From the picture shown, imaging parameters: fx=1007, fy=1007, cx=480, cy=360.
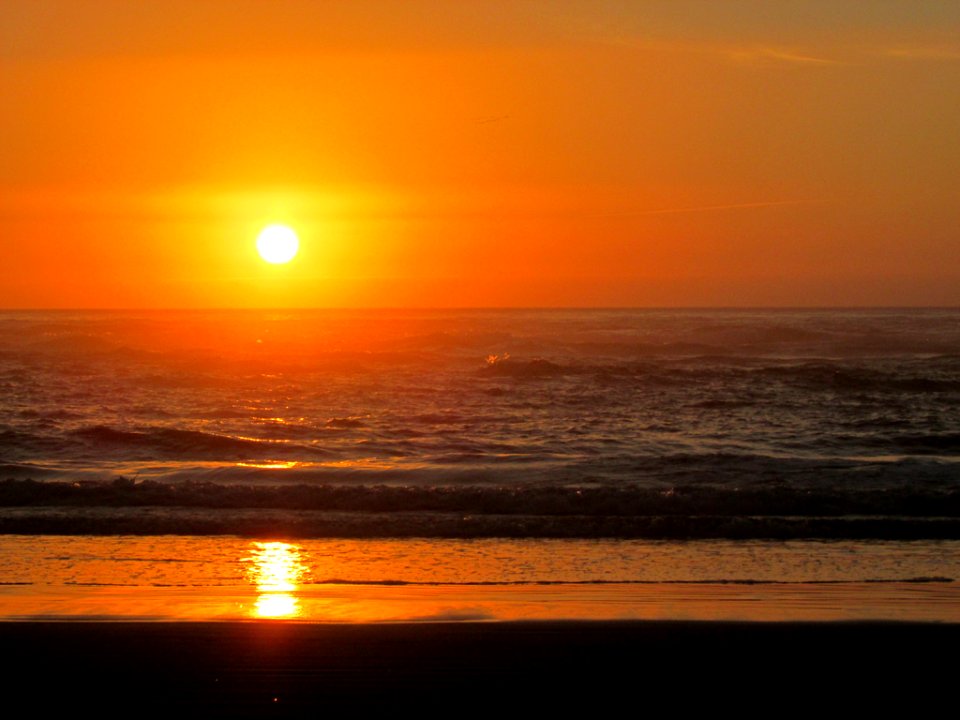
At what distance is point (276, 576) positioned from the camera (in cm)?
792

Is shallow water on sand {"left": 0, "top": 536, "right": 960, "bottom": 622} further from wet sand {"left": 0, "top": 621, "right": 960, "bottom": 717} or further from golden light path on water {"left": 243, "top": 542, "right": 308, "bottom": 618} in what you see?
wet sand {"left": 0, "top": 621, "right": 960, "bottom": 717}

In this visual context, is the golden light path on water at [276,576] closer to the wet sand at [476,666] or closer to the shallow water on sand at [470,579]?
the shallow water on sand at [470,579]

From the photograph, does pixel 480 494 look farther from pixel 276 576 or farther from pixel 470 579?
pixel 276 576

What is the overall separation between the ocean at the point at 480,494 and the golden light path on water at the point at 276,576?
4cm

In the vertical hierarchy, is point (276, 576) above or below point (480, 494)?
above

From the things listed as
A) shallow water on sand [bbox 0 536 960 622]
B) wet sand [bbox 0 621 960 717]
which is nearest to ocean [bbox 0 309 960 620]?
shallow water on sand [bbox 0 536 960 622]

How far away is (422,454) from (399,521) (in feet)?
17.1

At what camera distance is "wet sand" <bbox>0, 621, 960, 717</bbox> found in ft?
17.1

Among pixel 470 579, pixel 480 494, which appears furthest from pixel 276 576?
pixel 480 494

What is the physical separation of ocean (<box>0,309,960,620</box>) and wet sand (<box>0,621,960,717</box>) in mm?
462

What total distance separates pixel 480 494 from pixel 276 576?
3940 mm

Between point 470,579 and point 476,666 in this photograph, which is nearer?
point 476,666

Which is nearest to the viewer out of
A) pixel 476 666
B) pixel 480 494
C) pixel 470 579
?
pixel 476 666

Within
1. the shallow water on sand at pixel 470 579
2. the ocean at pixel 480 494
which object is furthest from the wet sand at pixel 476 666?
→ the ocean at pixel 480 494
